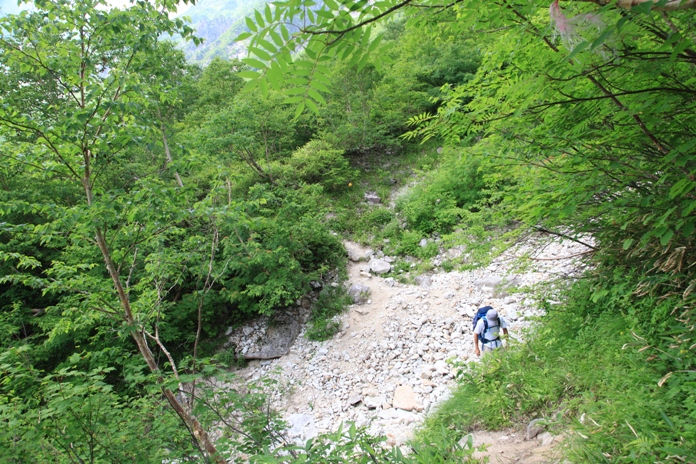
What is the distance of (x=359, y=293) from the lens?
8617mm

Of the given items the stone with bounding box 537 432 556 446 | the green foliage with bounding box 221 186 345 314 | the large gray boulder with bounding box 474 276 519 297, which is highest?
the green foliage with bounding box 221 186 345 314

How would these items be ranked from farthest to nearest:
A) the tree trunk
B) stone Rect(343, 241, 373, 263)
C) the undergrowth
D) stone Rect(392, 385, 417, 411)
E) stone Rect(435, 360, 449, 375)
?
stone Rect(343, 241, 373, 263) < stone Rect(435, 360, 449, 375) < stone Rect(392, 385, 417, 411) < the tree trunk < the undergrowth

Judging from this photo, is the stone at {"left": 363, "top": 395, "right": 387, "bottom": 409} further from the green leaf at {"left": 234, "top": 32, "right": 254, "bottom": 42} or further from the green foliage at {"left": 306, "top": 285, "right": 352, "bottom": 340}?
the green leaf at {"left": 234, "top": 32, "right": 254, "bottom": 42}

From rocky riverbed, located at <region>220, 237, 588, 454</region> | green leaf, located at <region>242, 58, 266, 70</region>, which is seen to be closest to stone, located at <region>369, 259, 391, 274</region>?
rocky riverbed, located at <region>220, 237, 588, 454</region>

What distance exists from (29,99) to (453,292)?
42.5 ft

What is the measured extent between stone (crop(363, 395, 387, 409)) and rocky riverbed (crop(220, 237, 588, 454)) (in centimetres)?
2

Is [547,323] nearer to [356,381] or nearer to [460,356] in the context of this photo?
[460,356]

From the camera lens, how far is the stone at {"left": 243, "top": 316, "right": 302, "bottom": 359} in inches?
304

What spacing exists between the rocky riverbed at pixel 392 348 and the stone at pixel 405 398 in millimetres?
17

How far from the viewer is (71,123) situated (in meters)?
2.14

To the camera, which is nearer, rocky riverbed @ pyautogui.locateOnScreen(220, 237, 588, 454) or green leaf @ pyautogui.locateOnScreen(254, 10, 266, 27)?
green leaf @ pyautogui.locateOnScreen(254, 10, 266, 27)

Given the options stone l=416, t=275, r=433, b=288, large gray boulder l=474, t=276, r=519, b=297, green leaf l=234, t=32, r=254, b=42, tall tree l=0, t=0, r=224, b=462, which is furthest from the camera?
stone l=416, t=275, r=433, b=288

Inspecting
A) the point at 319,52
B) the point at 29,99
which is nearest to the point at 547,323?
the point at 319,52

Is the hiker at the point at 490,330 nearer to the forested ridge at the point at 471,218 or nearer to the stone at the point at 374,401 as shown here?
the forested ridge at the point at 471,218
